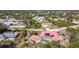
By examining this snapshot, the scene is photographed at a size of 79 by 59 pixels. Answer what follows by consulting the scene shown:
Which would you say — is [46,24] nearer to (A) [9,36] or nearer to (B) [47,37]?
(B) [47,37]

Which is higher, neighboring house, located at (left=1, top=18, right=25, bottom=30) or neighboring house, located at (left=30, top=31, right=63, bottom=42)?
neighboring house, located at (left=1, top=18, right=25, bottom=30)

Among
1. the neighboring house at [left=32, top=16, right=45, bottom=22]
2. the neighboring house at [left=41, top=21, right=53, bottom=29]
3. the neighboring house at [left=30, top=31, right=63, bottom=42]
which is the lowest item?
the neighboring house at [left=30, top=31, right=63, bottom=42]

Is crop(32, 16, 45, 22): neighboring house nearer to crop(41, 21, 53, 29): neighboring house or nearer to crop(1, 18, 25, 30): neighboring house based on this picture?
crop(41, 21, 53, 29): neighboring house

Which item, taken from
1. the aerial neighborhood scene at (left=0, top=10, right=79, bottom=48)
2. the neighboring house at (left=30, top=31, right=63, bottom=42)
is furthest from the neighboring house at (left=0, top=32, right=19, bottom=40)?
the neighboring house at (left=30, top=31, right=63, bottom=42)

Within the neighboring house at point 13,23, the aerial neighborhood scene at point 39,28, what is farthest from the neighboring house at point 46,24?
the neighboring house at point 13,23

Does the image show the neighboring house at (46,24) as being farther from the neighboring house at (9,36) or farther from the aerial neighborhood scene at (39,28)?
the neighboring house at (9,36)
